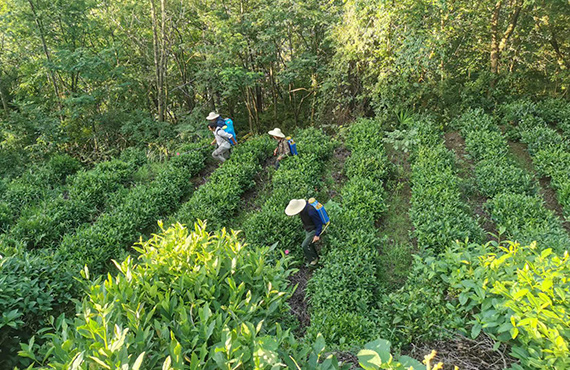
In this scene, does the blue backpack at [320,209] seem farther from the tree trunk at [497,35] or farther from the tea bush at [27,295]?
the tree trunk at [497,35]

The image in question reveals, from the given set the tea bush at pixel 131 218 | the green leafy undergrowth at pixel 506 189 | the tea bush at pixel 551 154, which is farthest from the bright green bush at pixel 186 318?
the tea bush at pixel 551 154

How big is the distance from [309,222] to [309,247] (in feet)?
1.36

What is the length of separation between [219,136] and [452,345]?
23.1ft

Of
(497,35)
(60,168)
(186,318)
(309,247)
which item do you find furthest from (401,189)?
(60,168)

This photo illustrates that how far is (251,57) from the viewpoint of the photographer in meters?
11.5

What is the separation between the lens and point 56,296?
4141mm

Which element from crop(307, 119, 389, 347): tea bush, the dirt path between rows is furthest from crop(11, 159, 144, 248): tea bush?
crop(307, 119, 389, 347): tea bush

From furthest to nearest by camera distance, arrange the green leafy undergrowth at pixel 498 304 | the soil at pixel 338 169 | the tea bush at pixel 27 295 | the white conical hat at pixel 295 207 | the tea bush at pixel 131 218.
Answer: the soil at pixel 338 169, the tea bush at pixel 131 218, the white conical hat at pixel 295 207, the tea bush at pixel 27 295, the green leafy undergrowth at pixel 498 304

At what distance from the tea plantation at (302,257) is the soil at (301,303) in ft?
0.11

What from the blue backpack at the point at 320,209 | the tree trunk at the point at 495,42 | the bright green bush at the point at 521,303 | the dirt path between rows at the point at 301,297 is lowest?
the dirt path between rows at the point at 301,297

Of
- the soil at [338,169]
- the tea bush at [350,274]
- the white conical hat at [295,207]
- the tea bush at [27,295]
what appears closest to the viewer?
the tea bush at [27,295]

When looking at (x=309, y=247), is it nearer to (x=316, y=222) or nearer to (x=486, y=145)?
(x=316, y=222)

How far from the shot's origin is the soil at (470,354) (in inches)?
98.9

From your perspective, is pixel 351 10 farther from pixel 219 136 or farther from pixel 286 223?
→ pixel 286 223
